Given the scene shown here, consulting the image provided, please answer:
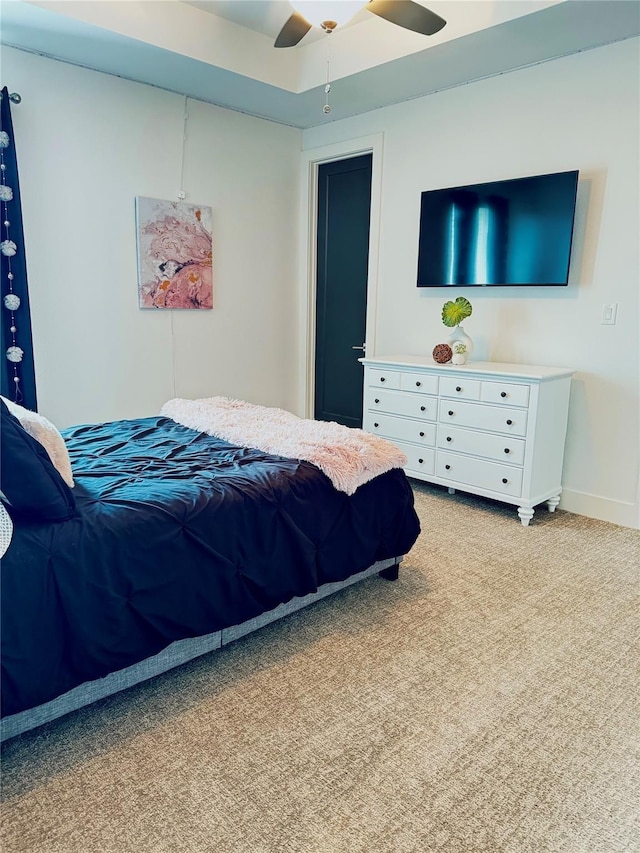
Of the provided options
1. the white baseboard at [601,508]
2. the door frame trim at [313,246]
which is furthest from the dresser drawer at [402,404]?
the white baseboard at [601,508]

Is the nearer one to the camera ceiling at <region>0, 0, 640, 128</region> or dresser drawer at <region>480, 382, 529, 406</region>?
ceiling at <region>0, 0, 640, 128</region>

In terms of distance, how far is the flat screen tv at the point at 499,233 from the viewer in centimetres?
335

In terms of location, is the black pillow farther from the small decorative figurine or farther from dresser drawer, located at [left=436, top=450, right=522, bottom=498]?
the small decorative figurine

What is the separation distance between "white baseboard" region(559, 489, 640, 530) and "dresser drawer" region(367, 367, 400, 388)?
1.29 m

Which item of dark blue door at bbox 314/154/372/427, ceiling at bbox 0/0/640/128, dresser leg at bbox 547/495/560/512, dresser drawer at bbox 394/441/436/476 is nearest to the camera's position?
ceiling at bbox 0/0/640/128

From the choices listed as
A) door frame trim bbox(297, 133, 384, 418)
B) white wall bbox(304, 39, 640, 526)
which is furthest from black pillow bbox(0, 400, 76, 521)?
door frame trim bbox(297, 133, 384, 418)

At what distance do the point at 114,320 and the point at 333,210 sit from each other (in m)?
2.10

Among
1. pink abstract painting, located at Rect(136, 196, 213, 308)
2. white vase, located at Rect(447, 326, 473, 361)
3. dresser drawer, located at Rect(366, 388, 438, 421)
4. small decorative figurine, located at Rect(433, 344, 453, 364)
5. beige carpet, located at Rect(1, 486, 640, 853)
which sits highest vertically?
pink abstract painting, located at Rect(136, 196, 213, 308)

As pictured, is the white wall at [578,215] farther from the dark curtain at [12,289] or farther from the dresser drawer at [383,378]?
the dark curtain at [12,289]

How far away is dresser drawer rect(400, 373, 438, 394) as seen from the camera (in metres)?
3.67

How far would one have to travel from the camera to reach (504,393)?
3.32m

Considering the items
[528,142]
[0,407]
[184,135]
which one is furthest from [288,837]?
[184,135]

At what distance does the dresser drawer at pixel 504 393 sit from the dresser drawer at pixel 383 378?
658 mm

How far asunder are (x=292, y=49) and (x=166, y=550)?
368 cm
